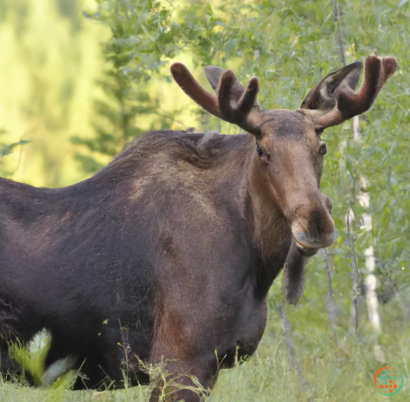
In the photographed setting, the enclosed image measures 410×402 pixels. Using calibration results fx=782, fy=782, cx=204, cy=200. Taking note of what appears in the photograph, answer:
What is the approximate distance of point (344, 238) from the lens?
324 inches

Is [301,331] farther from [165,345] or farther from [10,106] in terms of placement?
[10,106]

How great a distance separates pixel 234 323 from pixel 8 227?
1.62 meters

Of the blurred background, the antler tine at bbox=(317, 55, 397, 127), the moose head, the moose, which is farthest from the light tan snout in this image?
the blurred background

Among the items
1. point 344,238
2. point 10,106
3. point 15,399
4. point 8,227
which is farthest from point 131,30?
point 10,106

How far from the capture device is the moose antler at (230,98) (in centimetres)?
488

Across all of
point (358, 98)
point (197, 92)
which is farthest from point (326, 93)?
point (197, 92)

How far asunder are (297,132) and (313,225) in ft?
2.02

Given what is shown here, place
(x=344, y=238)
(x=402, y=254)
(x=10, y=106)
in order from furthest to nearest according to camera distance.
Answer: (x=10, y=106), (x=344, y=238), (x=402, y=254)

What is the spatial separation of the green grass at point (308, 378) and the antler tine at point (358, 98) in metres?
1.76

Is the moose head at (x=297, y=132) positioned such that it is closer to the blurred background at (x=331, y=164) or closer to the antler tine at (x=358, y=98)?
the antler tine at (x=358, y=98)

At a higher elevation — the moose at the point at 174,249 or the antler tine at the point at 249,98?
the antler tine at the point at 249,98

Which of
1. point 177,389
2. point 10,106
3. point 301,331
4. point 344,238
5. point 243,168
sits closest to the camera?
point 177,389

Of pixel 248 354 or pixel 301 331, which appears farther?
pixel 301 331

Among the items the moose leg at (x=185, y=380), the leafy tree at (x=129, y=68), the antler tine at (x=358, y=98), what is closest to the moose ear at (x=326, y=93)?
the antler tine at (x=358, y=98)
